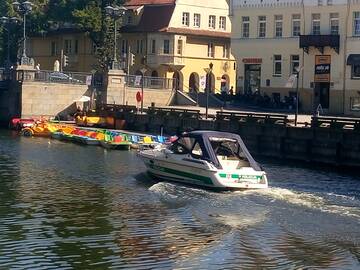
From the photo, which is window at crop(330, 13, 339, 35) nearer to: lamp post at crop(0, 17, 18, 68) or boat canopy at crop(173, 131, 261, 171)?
lamp post at crop(0, 17, 18, 68)

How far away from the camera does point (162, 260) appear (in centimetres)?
2272

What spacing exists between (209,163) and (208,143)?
1402mm

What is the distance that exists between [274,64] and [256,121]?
27.5 m

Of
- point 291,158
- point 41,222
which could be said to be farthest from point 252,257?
point 291,158

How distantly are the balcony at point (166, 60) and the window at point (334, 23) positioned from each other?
22131 millimetres

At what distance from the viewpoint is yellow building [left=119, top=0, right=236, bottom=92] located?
94625mm

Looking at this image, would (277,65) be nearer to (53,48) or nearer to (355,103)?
(355,103)

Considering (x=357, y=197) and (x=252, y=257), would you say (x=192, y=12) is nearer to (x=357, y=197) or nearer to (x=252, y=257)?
(x=357, y=197)

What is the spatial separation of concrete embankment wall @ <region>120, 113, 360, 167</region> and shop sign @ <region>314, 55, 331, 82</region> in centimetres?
1969

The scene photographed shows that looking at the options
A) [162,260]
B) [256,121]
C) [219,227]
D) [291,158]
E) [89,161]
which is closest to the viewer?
[162,260]

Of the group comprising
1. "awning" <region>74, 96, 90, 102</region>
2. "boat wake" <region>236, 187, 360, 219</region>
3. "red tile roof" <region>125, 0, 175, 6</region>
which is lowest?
"boat wake" <region>236, 187, 360, 219</region>

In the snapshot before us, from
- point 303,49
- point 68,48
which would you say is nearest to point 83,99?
point 303,49

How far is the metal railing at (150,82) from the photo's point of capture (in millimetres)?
79438

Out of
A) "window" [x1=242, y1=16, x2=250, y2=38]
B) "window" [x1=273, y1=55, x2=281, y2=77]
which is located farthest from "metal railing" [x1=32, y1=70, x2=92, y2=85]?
"window" [x1=273, y1=55, x2=281, y2=77]
